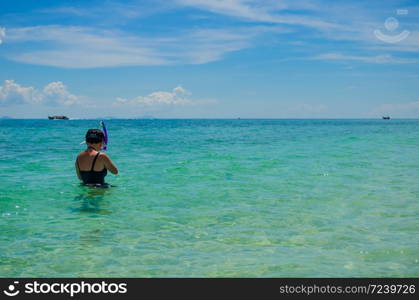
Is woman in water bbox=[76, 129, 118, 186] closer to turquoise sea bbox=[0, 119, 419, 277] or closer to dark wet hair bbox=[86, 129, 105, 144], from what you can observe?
dark wet hair bbox=[86, 129, 105, 144]

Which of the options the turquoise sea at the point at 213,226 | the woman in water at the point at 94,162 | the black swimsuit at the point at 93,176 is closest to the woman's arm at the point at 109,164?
the woman in water at the point at 94,162

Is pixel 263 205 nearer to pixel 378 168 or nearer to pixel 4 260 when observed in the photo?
pixel 4 260

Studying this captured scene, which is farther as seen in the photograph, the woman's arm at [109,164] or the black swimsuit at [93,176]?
the black swimsuit at [93,176]

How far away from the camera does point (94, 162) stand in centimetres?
972

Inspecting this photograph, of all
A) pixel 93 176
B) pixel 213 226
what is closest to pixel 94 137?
pixel 93 176

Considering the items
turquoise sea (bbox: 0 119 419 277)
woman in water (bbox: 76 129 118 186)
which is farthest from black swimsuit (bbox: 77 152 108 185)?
turquoise sea (bbox: 0 119 419 277)

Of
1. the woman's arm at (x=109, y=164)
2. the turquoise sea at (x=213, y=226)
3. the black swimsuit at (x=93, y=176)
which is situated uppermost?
the woman's arm at (x=109, y=164)

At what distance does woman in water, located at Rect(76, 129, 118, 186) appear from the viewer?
949 centimetres

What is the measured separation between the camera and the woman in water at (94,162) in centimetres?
949

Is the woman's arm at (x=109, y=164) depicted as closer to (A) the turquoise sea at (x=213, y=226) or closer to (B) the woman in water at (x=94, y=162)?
(B) the woman in water at (x=94, y=162)

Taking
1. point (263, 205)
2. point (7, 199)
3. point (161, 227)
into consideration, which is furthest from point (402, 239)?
point (7, 199)

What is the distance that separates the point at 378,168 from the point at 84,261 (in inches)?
483

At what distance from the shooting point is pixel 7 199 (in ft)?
30.7

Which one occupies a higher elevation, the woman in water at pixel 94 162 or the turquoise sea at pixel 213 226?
the woman in water at pixel 94 162
